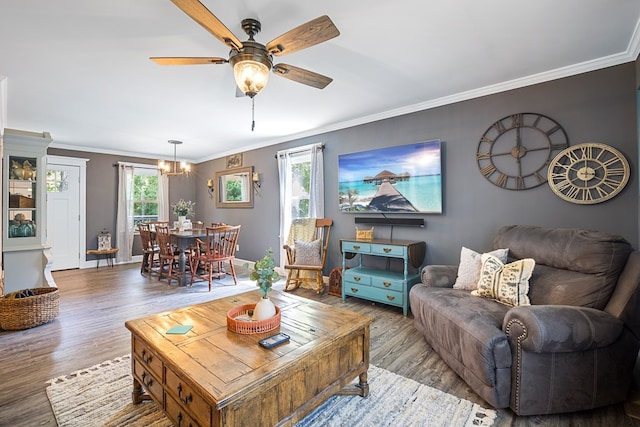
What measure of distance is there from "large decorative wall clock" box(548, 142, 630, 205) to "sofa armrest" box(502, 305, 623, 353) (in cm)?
135

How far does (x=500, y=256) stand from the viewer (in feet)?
8.36

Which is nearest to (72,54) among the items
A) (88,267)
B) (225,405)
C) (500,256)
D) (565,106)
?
(225,405)

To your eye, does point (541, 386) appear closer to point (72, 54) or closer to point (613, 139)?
point (613, 139)

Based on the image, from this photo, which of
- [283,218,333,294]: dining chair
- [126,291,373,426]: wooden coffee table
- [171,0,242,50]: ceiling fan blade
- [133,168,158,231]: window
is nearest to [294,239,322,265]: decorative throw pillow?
[283,218,333,294]: dining chair

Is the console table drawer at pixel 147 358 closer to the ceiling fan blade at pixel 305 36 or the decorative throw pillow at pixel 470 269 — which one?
the ceiling fan blade at pixel 305 36

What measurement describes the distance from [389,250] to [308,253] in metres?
1.32

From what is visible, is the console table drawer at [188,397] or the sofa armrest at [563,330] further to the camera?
the sofa armrest at [563,330]

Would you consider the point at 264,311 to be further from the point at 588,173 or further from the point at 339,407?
the point at 588,173

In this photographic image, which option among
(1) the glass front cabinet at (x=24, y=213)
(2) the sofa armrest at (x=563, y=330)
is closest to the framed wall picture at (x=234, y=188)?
(1) the glass front cabinet at (x=24, y=213)

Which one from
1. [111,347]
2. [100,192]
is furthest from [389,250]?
[100,192]

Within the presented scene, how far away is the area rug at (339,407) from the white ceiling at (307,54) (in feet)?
8.16

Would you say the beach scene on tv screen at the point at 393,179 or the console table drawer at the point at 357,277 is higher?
the beach scene on tv screen at the point at 393,179

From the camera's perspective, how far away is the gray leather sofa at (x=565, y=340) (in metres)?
1.66

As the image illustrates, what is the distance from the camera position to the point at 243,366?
4.40ft
